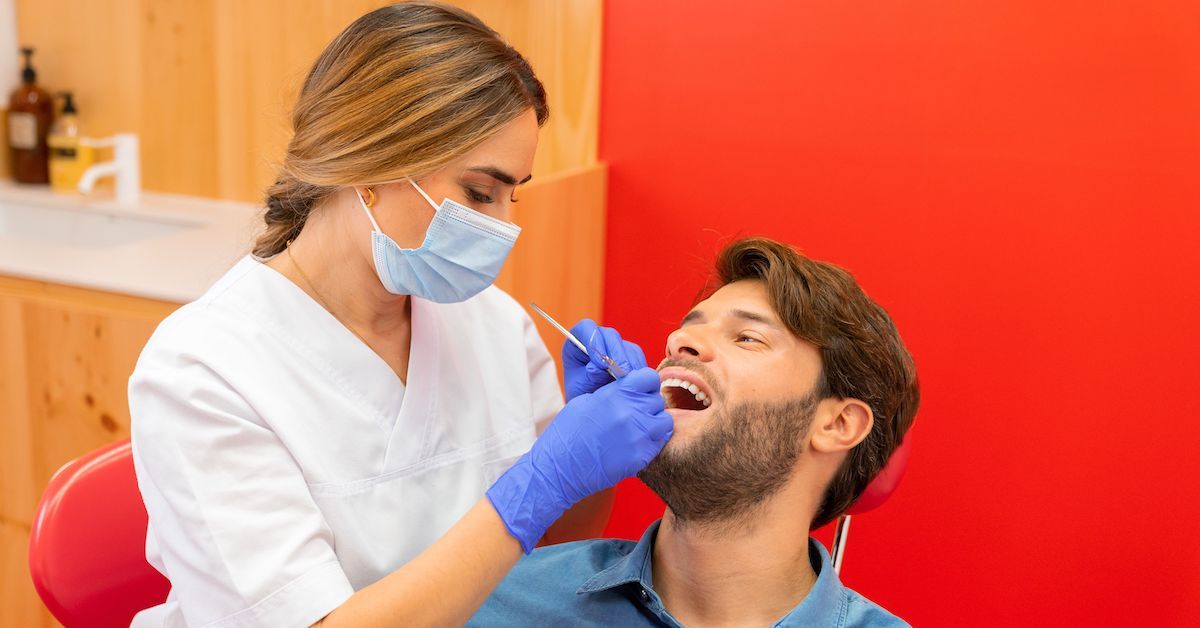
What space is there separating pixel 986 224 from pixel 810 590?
2.94 ft

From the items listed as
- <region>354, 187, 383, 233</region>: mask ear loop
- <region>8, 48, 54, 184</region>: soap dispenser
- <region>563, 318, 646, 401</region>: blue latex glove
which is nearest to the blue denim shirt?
<region>563, 318, 646, 401</region>: blue latex glove

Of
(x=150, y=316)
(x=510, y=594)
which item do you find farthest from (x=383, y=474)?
(x=150, y=316)

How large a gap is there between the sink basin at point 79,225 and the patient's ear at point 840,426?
166 centimetres

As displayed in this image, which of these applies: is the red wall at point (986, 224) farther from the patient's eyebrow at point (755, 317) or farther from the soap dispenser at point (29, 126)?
the soap dispenser at point (29, 126)

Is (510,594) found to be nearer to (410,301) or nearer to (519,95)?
(410,301)

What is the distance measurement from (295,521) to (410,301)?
1.26 ft

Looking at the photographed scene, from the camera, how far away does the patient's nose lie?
1.41 m

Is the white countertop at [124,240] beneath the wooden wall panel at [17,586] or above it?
above

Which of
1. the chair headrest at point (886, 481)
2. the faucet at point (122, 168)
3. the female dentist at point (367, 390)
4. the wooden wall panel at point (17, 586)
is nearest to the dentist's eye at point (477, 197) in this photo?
the female dentist at point (367, 390)

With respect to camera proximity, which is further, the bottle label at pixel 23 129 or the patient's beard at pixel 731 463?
the bottle label at pixel 23 129

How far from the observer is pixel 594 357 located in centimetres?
146

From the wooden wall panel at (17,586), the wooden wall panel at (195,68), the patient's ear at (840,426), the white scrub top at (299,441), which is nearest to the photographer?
the white scrub top at (299,441)

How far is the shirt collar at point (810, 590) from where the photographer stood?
1.33 meters

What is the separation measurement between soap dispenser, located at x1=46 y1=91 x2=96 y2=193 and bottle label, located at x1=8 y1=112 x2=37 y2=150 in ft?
0.13
